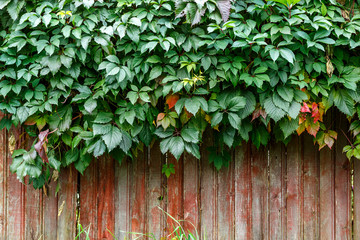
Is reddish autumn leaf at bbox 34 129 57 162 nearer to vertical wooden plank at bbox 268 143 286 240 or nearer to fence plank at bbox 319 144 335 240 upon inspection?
vertical wooden plank at bbox 268 143 286 240

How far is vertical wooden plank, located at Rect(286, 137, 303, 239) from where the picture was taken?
7.54 feet

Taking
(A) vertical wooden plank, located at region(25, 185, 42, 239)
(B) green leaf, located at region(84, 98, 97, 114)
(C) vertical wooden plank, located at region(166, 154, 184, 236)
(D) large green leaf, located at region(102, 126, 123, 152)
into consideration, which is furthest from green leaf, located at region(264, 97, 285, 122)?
(A) vertical wooden plank, located at region(25, 185, 42, 239)

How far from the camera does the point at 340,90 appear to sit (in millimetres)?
2020

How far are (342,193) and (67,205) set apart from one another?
1.83 metres

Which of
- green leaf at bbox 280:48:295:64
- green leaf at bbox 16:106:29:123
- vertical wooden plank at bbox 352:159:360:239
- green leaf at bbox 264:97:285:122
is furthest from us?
vertical wooden plank at bbox 352:159:360:239

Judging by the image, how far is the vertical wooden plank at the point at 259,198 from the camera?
90.8 inches

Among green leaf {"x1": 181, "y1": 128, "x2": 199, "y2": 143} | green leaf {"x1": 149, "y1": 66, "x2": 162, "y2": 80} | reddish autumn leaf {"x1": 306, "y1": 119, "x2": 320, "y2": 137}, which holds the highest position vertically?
green leaf {"x1": 149, "y1": 66, "x2": 162, "y2": 80}

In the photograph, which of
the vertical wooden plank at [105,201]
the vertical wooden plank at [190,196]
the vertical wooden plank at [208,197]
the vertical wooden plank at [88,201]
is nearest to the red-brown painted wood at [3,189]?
the vertical wooden plank at [88,201]

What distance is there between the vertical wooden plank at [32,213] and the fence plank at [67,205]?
0.13 m

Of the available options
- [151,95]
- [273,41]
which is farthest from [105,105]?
[273,41]

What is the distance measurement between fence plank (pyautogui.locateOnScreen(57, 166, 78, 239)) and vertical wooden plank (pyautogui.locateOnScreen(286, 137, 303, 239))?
1.43 metres

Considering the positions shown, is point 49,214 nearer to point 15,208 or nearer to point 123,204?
point 15,208

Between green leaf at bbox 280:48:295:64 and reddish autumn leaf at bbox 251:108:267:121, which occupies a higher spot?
green leaf at bbox 280:48:295:64

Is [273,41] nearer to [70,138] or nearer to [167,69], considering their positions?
[167,69]
